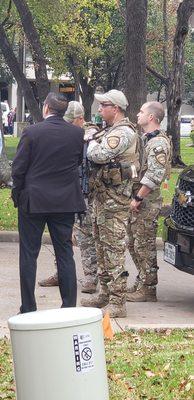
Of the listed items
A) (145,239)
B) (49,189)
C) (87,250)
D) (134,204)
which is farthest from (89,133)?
(87,250)

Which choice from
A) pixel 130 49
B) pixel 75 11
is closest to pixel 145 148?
pixel 130 49

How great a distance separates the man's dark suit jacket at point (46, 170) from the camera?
7.43 metres

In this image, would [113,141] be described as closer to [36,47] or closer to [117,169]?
[117,169]

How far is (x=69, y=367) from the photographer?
13.6ft

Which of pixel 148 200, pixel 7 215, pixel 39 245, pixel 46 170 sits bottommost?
pixel 7 215

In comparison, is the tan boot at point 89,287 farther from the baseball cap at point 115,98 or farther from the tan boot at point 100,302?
the baseball cap at point 115,98

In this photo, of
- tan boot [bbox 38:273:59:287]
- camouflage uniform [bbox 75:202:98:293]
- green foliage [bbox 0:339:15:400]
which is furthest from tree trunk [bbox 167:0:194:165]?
green foliage [bbox 0:339:15:400]

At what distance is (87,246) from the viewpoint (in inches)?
374

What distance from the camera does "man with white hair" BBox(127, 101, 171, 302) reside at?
28.6 feet

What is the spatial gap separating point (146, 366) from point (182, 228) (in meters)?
2.71

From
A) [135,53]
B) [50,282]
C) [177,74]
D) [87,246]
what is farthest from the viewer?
[177,74]

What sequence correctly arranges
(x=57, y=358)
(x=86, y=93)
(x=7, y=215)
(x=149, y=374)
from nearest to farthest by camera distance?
(x=57, y=358), (x=149, y=374), (x=7, y=215), (x=86, y=93)

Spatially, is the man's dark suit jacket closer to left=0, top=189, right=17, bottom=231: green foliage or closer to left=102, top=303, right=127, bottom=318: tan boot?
left=102, top=303, right=127, bottom=318: tan boot

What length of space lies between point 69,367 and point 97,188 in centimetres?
415
